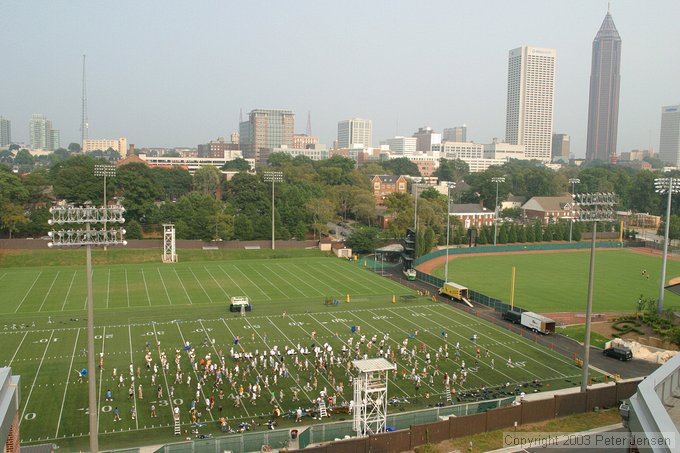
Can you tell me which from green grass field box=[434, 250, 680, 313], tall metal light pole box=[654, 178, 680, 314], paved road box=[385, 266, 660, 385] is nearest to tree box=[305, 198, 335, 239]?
green grass field box=[434, 250, 680, 313]

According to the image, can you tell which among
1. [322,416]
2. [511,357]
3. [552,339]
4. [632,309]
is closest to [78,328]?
[322,416]

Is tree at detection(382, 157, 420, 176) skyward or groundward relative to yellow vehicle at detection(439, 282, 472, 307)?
skyward

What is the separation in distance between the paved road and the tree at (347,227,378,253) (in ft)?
77.6

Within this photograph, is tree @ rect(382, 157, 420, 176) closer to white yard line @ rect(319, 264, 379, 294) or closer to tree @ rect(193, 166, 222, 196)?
tree @ rect(193, 166, 222, 196)

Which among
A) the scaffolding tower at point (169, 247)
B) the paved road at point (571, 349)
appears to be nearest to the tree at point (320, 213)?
the scaffolding tower at point (169, 247)

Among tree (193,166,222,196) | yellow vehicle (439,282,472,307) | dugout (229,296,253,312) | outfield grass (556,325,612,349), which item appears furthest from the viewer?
tree (193,166,222,196)

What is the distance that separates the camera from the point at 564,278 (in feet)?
193

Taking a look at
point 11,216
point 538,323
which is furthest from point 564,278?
point 11,216

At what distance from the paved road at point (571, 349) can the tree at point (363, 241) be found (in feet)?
77.6

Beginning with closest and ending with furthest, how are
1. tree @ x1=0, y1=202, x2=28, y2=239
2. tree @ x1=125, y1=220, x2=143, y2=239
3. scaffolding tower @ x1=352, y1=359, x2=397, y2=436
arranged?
scaffolding tower @ x1=352, y1=359, x2=397, y2=436 → tree @ x1=0, y1=202, x2=28, y2=239 → tree @ x1=125, y1=220, x2=143, y2=239

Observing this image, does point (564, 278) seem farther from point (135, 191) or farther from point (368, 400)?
point (135, 191)

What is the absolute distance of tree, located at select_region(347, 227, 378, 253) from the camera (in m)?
69.9

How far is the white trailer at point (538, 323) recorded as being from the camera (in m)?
38.8

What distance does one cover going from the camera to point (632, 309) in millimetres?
46438
